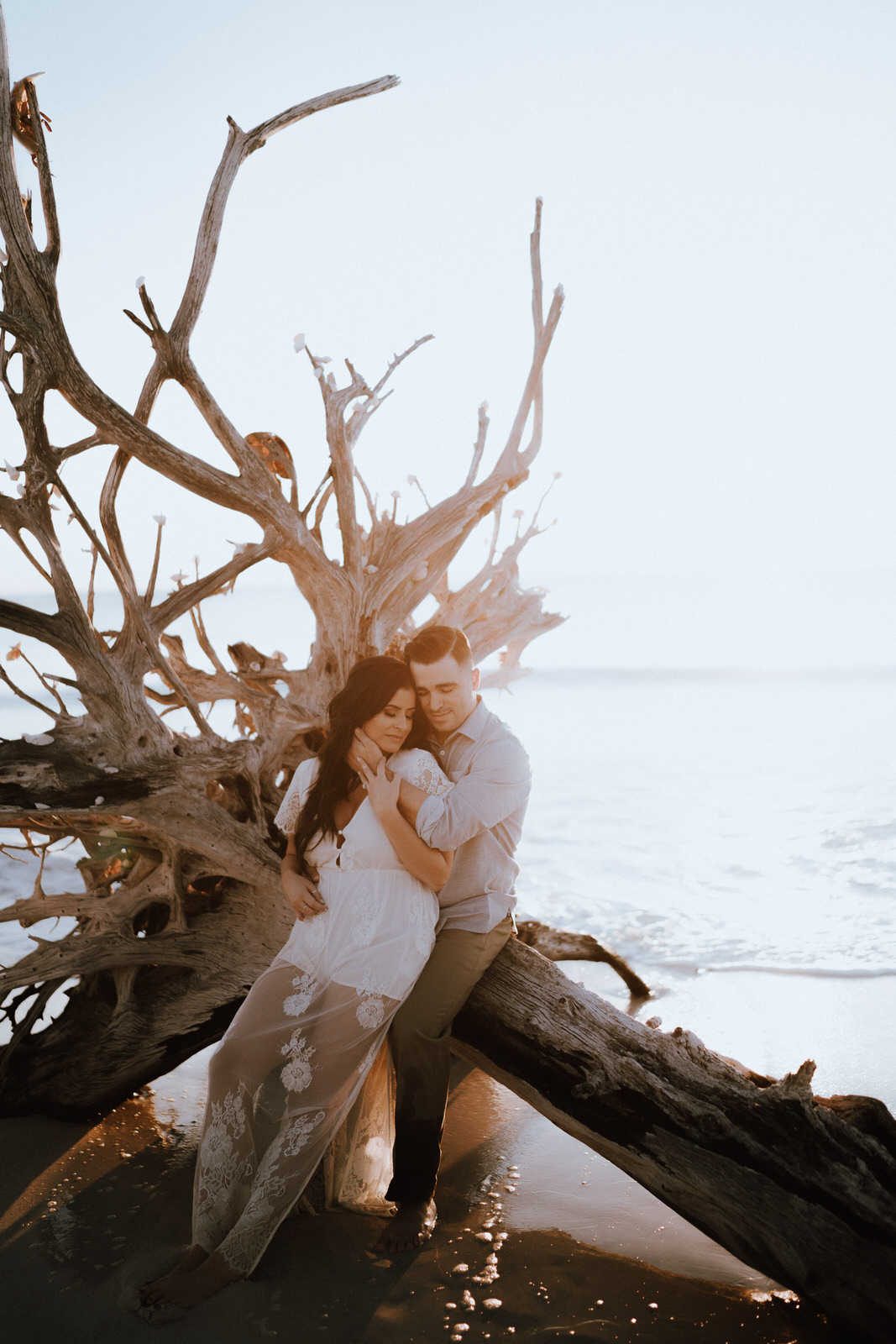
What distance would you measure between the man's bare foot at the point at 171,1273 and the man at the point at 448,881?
57cm

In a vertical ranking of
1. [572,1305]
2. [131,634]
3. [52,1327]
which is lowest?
[572,1305]

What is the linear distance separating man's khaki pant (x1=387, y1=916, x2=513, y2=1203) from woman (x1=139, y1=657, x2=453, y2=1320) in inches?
3.7

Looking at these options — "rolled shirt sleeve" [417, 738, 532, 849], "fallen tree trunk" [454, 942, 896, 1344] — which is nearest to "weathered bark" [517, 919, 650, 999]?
"fallen tree trunk" [454, 942, 896, 1344]

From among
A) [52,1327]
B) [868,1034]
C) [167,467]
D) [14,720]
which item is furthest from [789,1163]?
[14,720]

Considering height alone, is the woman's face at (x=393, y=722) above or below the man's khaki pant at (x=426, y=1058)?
above

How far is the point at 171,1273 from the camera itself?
2.63m

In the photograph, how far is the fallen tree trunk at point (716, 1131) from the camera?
2.58 meters

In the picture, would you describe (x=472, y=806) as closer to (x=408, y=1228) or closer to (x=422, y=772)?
(x=422, y=772)

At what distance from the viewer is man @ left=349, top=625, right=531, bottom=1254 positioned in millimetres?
2910

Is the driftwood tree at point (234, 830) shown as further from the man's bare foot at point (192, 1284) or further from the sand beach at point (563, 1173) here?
the man's bare foot at point (192, 1284)

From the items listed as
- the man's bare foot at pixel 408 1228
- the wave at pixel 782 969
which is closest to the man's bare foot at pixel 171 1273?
the man's bare foot at pixel 408 1228

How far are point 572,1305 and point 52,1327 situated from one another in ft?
4.88

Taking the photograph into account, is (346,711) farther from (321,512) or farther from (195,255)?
(195,255)

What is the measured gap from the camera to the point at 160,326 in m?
3.44
